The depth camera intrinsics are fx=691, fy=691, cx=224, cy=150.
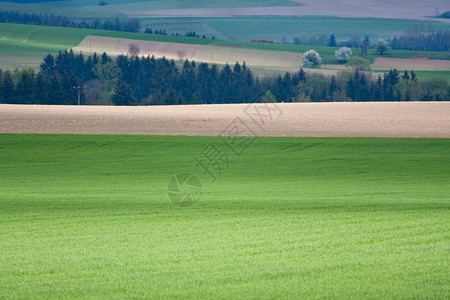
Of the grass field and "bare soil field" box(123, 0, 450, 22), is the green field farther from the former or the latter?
the grass field

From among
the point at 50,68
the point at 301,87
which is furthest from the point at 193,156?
the point at 50,68

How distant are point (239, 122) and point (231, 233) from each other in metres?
24.9

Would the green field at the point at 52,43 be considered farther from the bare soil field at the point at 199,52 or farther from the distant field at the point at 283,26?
the distant field at the point at 283,26

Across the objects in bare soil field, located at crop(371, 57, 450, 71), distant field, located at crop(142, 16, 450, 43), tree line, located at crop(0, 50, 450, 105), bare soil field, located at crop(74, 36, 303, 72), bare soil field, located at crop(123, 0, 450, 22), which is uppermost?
bare soil field, located at crop(123, 0, 450, 22)

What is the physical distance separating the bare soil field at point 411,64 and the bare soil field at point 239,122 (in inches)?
2115

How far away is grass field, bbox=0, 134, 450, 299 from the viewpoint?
713 cm

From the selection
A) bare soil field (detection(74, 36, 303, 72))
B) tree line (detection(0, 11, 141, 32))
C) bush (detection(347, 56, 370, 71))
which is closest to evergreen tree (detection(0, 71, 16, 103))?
bare soil field (detection(74, 36, 303, 72))

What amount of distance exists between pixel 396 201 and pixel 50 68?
77163 millimetres

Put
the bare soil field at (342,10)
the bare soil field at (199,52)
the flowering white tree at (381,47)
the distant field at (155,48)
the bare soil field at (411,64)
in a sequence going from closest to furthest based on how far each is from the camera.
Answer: the bare soil field at (411,64)
the distant field at (155,48)
the bare soil field at (199,52)
the flowering white tree at (381,47)
the bare soil field at (342,10)

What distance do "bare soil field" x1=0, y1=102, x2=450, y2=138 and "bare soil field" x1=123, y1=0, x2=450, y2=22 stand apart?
13928 cm

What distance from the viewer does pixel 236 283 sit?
23.5 ft

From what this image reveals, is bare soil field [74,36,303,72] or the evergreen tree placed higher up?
bare soil field [74,36,303,72]

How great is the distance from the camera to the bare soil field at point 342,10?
585ft

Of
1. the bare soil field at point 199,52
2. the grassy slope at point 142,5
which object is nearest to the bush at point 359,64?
the bare soil field at point 199,52
